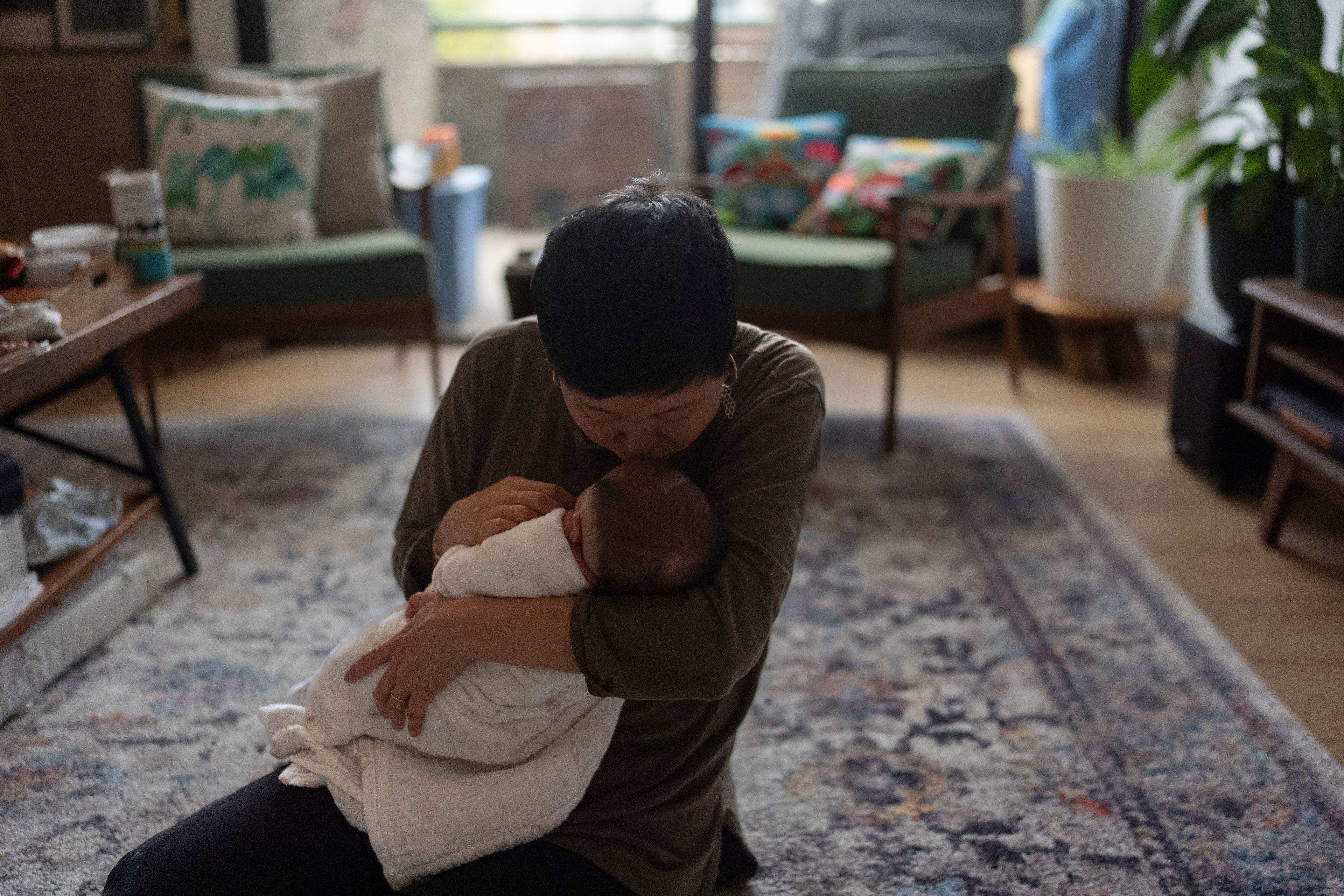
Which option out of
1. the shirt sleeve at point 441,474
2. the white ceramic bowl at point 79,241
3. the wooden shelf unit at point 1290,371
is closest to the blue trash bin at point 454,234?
the white ceramic bowl at point 79,241

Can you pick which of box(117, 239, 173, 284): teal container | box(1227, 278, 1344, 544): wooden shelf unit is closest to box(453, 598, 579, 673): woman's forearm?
box(117, 239, 173, 284): teal container

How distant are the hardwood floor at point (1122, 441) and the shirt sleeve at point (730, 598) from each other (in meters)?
1.19

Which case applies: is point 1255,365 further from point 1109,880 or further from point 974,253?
point 1109,880

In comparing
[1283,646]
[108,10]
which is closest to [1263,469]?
[1283,646]

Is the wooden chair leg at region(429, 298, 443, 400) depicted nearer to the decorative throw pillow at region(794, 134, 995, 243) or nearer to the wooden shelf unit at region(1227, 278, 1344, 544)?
the decorative throw pillow at region(794, 134, 995, 243)

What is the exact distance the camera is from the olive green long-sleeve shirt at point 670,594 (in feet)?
3.40

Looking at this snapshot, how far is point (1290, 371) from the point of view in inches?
102

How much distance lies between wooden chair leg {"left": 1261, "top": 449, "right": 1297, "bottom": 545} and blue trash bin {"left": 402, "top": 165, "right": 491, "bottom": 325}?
2.75m

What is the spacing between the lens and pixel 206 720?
184 centimetres

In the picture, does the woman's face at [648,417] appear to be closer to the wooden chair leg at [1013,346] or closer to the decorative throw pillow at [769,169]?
the decorative throw pillow at [769,169]

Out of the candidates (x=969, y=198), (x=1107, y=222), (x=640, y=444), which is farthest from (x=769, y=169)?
(x=640, y=444)

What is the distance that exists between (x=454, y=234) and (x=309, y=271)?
1.23m

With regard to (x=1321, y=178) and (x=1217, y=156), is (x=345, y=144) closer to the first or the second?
(x=1217, y=156)

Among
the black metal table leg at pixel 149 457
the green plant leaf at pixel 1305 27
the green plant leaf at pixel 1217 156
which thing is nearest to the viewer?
the black metal table leg at pixel 149 457
